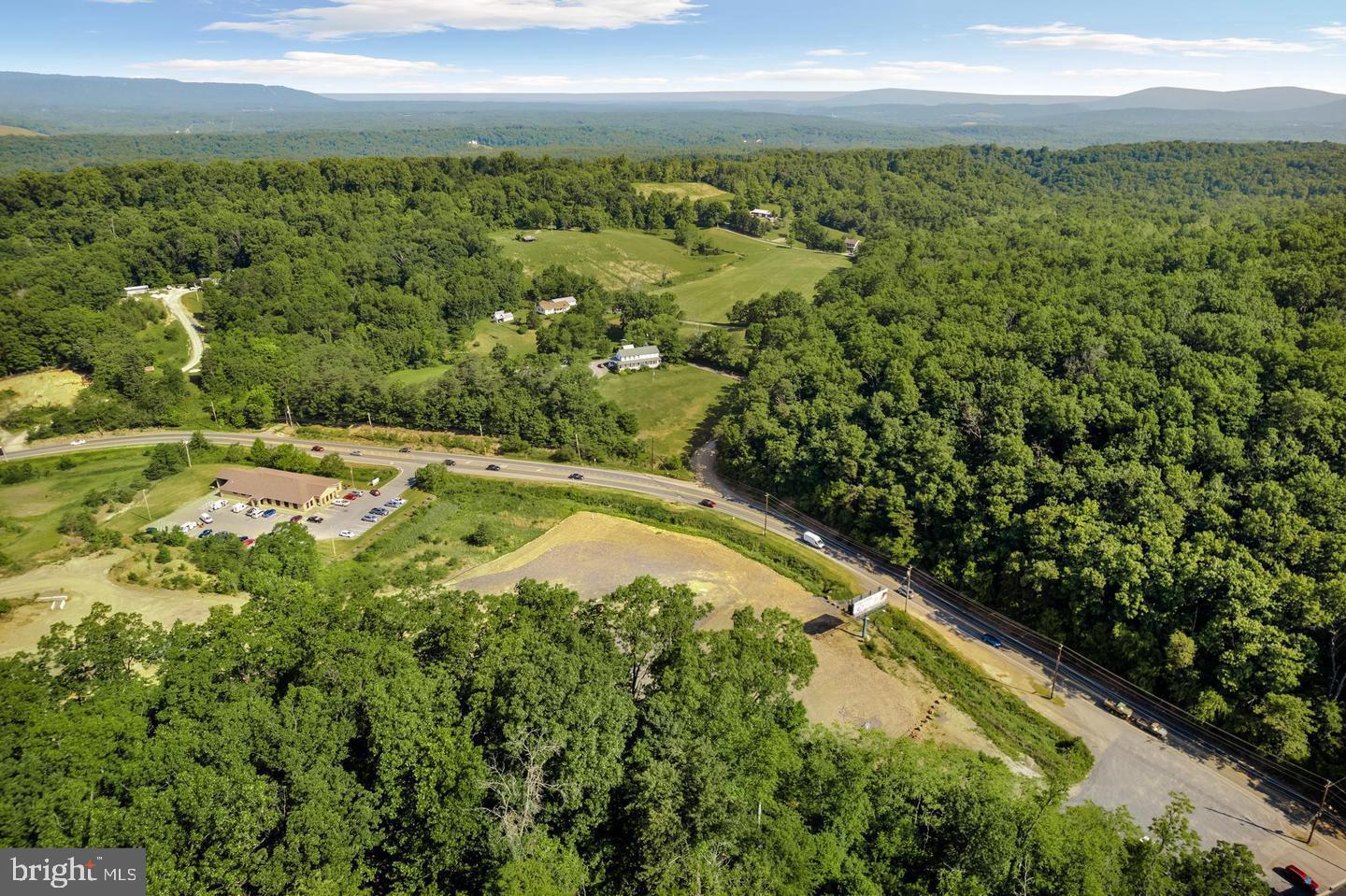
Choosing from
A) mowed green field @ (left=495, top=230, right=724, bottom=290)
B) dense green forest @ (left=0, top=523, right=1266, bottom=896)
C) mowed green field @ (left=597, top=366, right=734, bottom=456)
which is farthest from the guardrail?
mowed green field @ (left=495, top=230, right=724, bottom=290)

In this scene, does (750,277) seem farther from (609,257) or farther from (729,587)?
(729,587)

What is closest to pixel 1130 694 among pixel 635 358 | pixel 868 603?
pixel 868 603

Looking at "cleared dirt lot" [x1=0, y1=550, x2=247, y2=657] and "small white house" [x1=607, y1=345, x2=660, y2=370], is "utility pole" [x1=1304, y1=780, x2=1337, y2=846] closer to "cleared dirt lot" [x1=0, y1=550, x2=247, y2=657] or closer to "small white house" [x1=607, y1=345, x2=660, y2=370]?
"cleared dirt lot" [x1=0, y1=550, x2=247, y2=657]

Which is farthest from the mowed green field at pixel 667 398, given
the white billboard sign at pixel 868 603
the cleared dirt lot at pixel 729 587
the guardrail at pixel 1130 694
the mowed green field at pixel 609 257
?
the mowed green field at pixel 609 257

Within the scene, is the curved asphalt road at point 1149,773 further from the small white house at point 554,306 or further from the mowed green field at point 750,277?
the small white house at point 554,306

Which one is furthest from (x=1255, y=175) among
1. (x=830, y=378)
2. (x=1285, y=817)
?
(x=1285, y=817)
